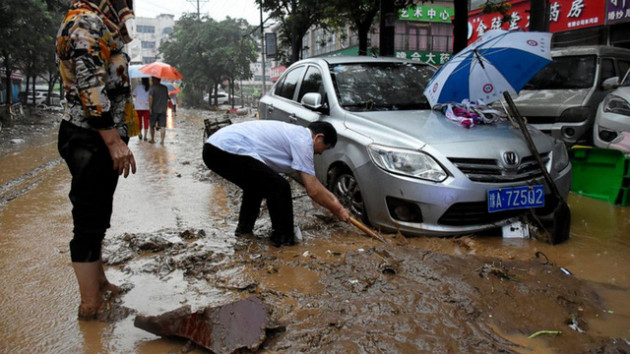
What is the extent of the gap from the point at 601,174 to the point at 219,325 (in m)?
4.96

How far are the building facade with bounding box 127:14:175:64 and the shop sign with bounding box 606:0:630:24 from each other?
223ft

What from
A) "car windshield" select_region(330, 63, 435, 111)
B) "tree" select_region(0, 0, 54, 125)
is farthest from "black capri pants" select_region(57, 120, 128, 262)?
"tree" select_region(0, 0, 54, 125)

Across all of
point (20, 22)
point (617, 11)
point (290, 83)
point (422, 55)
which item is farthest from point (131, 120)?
point (422, 55)

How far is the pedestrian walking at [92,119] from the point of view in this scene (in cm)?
214

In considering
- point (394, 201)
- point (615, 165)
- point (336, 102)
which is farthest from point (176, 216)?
point (615, 165)

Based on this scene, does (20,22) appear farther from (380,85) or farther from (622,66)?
(622,66)

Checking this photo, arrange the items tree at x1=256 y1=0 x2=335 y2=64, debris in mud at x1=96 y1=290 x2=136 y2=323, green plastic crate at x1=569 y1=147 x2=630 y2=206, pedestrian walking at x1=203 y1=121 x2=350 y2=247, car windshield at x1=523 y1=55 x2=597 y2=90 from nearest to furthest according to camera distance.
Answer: debris in mud at x1=96 y1=290 x2=136 y2=323, pedestrian walking at x1=203 y1=121 x2=350 y2=247, green plastic crate at x1=569 y1=147 x2=630 y2=206, car windshield at x1=523 y1=55 x2=597 y2=90, tree at x1=256 y1=0 x2=335 y2=64

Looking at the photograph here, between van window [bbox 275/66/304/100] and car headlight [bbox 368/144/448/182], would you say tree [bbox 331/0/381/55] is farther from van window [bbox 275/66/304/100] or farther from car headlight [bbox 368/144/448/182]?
car headlight [bbox 368/144/448/182]

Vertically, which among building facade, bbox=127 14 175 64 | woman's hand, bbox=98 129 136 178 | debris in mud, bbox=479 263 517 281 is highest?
building facade, bbox=127 14 175 64

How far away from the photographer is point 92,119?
2.18 m

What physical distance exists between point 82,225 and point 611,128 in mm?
5907

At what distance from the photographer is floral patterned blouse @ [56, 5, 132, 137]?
83.7 inches

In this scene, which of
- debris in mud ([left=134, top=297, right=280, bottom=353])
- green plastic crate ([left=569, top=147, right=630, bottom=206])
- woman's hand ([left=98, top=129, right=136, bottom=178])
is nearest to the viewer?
debris in mud ([left=134, top=297, right=280, bottom=353])

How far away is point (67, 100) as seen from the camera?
2.27 meters
